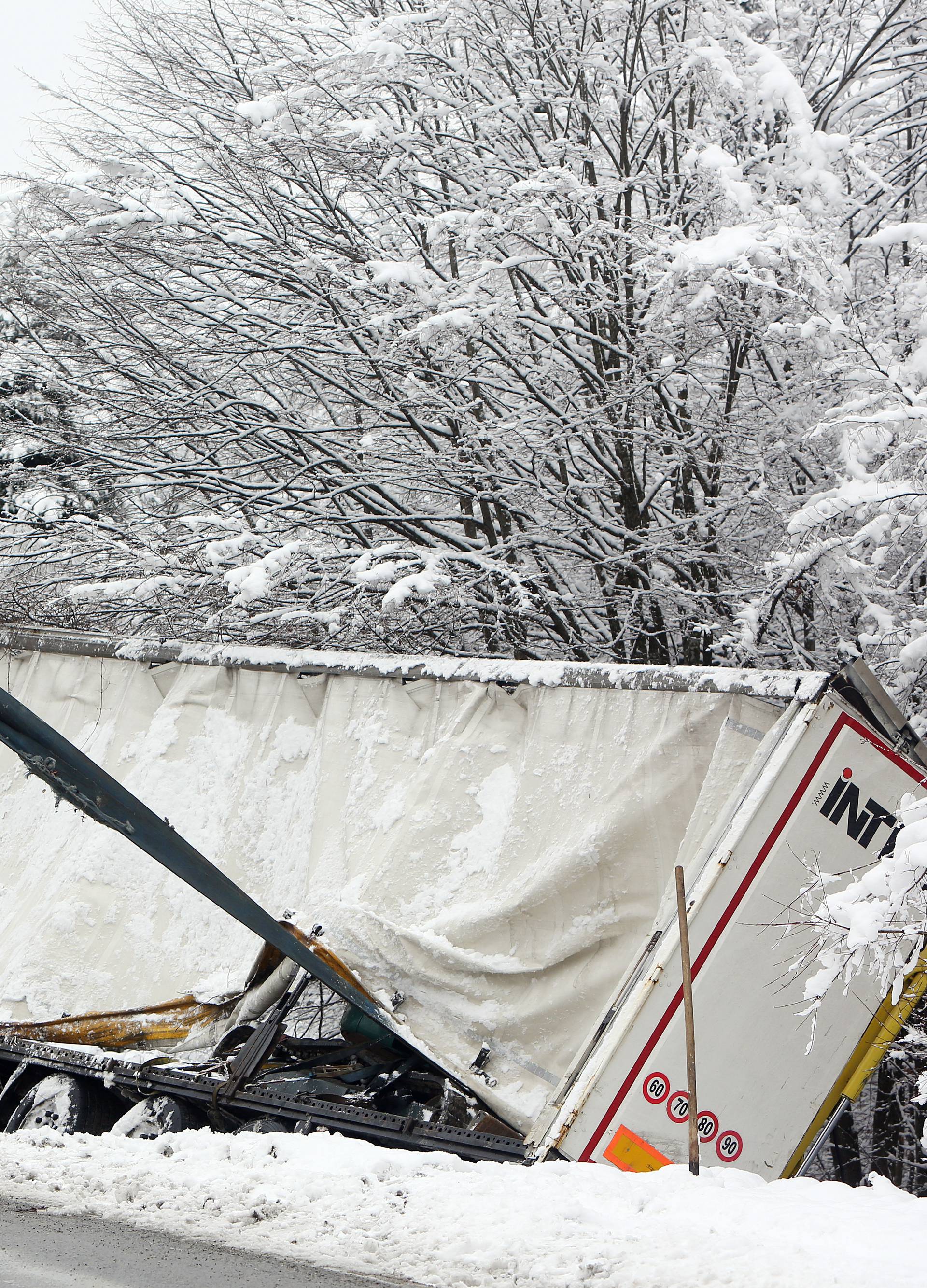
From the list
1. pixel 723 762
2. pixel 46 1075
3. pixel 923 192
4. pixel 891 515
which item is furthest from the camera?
pixel 923 192

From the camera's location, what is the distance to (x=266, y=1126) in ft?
17.8

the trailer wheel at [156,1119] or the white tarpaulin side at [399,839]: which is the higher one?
the white tarpaulin side at [399,839]

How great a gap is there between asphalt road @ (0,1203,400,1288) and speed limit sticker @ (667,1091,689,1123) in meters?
1.43

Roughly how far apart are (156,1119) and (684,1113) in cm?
273

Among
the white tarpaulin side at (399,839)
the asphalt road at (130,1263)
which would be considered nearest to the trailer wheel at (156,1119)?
the white tarpaulin side at (399,839)

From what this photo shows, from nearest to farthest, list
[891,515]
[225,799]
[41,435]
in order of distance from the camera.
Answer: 1. [891,515]
2. [225,799]
3. [41,435]

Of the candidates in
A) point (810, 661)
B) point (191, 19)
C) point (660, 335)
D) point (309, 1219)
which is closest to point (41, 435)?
point (191, 19)

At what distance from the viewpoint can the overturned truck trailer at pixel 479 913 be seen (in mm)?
4785

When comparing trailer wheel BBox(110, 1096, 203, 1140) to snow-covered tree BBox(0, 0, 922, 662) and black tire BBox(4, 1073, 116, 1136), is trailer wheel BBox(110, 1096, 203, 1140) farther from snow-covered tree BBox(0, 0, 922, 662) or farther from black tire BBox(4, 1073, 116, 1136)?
snow-covered tree BBox(0, 0, 922, 662)

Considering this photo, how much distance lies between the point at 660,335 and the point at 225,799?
4.63 metres

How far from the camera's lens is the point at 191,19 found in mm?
9695

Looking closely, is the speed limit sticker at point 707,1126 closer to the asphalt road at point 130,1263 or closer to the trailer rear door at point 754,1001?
the trailer rear door at point 754,1001

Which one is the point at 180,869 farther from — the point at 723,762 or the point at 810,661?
the point at 810,661

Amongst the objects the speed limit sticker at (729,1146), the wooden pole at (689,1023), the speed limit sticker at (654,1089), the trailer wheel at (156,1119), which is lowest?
the trailer wheel at (156,1119)
